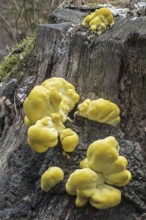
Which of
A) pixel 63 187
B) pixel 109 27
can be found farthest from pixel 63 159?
pixel 109 27

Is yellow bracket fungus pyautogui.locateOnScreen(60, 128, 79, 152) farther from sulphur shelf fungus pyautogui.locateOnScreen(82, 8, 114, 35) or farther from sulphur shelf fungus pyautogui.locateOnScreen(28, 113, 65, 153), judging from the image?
sulphur shelf fungus pyautogui.locateOnScreen(82, 8, 114, 35)

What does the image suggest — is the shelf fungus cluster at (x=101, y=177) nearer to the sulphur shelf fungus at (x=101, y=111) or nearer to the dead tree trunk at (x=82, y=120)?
the dead tree trunk at (x=82, y=120)

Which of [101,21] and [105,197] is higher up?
[101,21]

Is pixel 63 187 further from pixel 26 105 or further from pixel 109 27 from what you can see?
pixel 109 27

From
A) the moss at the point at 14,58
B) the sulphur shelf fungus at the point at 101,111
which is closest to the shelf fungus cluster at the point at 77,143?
the sulphur shelf fungus at the point at 101,111

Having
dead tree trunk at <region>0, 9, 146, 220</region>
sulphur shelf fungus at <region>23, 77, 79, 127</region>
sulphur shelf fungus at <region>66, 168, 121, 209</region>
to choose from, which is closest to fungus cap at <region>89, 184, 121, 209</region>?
sulphur shelf fungus at <region>66, 168, 121, 209</region>

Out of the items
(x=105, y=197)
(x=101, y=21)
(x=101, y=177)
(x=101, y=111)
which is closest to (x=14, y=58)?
(x=101, y=21)

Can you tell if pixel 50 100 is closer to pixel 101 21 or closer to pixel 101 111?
pixel 101 111
